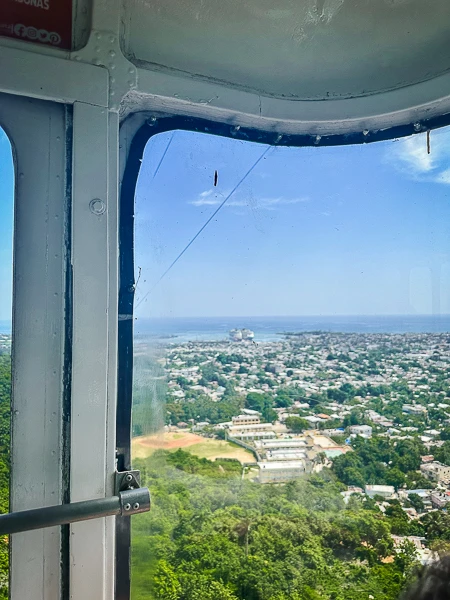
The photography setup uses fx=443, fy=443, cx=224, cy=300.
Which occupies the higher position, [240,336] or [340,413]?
[240,336]

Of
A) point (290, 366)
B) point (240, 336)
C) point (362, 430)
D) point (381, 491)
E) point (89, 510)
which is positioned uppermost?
point (240, 336)

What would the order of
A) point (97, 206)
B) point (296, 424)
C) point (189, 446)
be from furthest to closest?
point (296, 424)
point (189, 446)
point (97, 206)

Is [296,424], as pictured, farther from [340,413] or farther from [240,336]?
[240,336]

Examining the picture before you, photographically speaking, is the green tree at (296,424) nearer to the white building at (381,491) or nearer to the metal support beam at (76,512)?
the white building at (381,491)

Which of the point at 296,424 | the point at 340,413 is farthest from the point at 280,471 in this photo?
the point at 340,413

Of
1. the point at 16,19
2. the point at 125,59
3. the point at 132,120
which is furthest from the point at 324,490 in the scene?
the point at 16,19

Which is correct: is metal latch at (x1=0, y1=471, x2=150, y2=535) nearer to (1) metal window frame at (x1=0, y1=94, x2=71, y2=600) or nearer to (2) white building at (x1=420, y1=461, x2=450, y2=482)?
(1) metal window frame at (x1=0, y1=94, x2=71, y2=600)

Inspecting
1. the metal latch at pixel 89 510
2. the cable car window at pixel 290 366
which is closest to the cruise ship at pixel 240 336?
the cable car window at pixel 290 366
